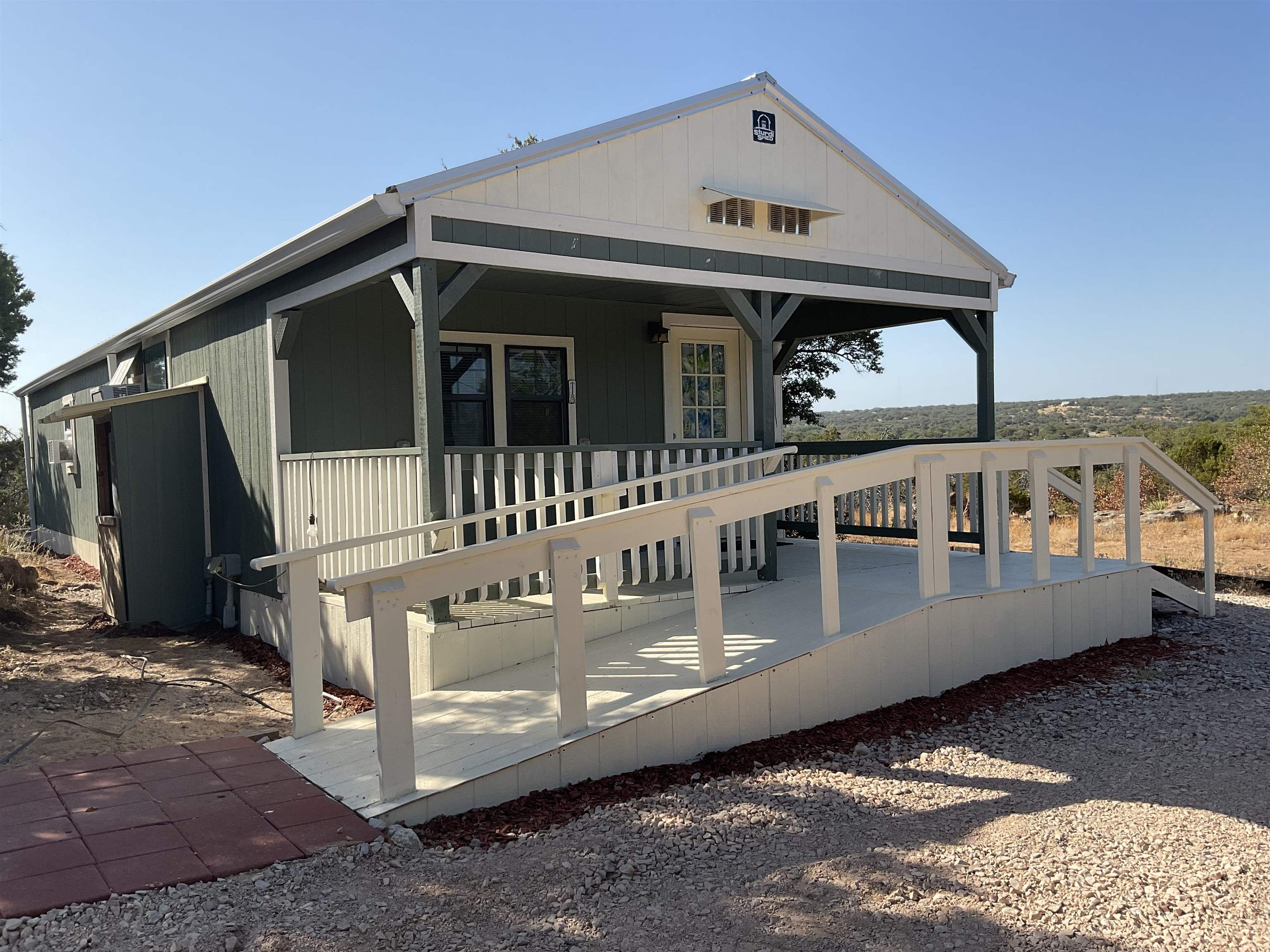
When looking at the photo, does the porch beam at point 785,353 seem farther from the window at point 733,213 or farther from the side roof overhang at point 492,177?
the window at point 733,213

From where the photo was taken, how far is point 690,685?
4527mm

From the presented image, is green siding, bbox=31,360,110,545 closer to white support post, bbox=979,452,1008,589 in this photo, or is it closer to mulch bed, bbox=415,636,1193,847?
mulch bed, bbox=415,636,1193,847

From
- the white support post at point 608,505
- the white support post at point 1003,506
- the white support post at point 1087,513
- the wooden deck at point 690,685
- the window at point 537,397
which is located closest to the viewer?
the wooden deck at point 690,685

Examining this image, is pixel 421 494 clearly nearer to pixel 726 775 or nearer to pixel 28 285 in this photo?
pixel 726 775

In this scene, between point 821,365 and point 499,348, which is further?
point 821,365

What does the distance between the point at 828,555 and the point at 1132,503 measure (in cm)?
351

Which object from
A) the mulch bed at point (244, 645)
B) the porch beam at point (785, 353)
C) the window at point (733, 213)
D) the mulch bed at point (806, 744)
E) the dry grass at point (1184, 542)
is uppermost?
the window at point (733, 213)

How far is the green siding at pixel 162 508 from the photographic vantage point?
819 centimetres

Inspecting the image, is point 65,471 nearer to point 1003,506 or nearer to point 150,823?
point 150,823

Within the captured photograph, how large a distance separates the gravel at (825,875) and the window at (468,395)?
15.8ft

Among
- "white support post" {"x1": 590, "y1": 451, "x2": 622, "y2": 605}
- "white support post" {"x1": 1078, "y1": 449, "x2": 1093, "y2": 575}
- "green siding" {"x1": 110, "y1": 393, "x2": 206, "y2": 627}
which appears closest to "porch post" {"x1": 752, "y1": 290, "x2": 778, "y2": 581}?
"white support post" {"x1": 590, "y1": 451, "x2": 622, "y2": 605}

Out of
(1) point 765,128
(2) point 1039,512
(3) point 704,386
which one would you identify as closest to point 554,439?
(3) point 704,386

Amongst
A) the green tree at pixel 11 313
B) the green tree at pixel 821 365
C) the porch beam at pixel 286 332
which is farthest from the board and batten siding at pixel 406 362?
the green tree at pixel 11 313

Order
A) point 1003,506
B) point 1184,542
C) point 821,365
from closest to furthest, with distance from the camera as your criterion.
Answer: point 1003,506 < point 1184,542 < point 821,365
